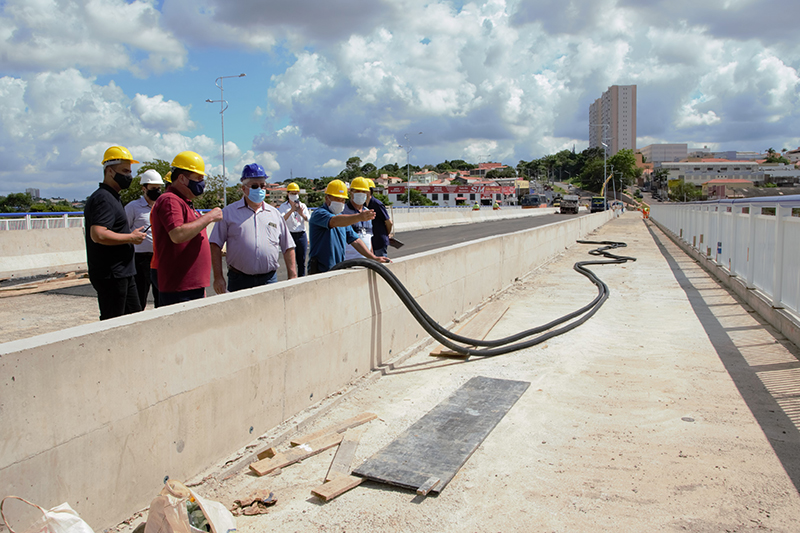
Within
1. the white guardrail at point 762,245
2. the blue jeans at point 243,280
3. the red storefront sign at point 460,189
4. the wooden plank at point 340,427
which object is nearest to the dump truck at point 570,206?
the white guardrail at point 762,245

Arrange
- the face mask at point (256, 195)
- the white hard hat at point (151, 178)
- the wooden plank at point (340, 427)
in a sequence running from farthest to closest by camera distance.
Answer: the white hard hat at point (151, 178) → the face mask at point (256, 195) → the wooden plank at point (340, 427)

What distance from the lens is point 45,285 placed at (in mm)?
11984

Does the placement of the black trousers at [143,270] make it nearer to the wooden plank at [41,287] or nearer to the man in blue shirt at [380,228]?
the man in blue shirt at [380,228]

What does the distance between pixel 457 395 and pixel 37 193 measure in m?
87.3

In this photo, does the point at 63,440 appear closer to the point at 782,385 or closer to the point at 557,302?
the point at 782,385

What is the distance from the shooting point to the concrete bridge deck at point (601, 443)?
332 cm

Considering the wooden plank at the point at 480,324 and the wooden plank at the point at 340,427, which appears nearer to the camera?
the wooden plank at the point at 340,427

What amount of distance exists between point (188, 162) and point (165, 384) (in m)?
1.85

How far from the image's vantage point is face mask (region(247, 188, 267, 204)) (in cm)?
515

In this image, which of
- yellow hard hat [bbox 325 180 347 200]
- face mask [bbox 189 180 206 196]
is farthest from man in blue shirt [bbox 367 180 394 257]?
face mask [bbox 189 180 206 196]

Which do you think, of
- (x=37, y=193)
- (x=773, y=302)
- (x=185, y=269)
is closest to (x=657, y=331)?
(x=773, y=302)

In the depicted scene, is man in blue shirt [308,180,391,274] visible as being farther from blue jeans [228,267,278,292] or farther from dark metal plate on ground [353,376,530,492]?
dark metal plate on ground [353,376,530,492]

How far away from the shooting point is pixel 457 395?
5.38m

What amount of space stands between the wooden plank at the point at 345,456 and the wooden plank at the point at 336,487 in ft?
0.23
